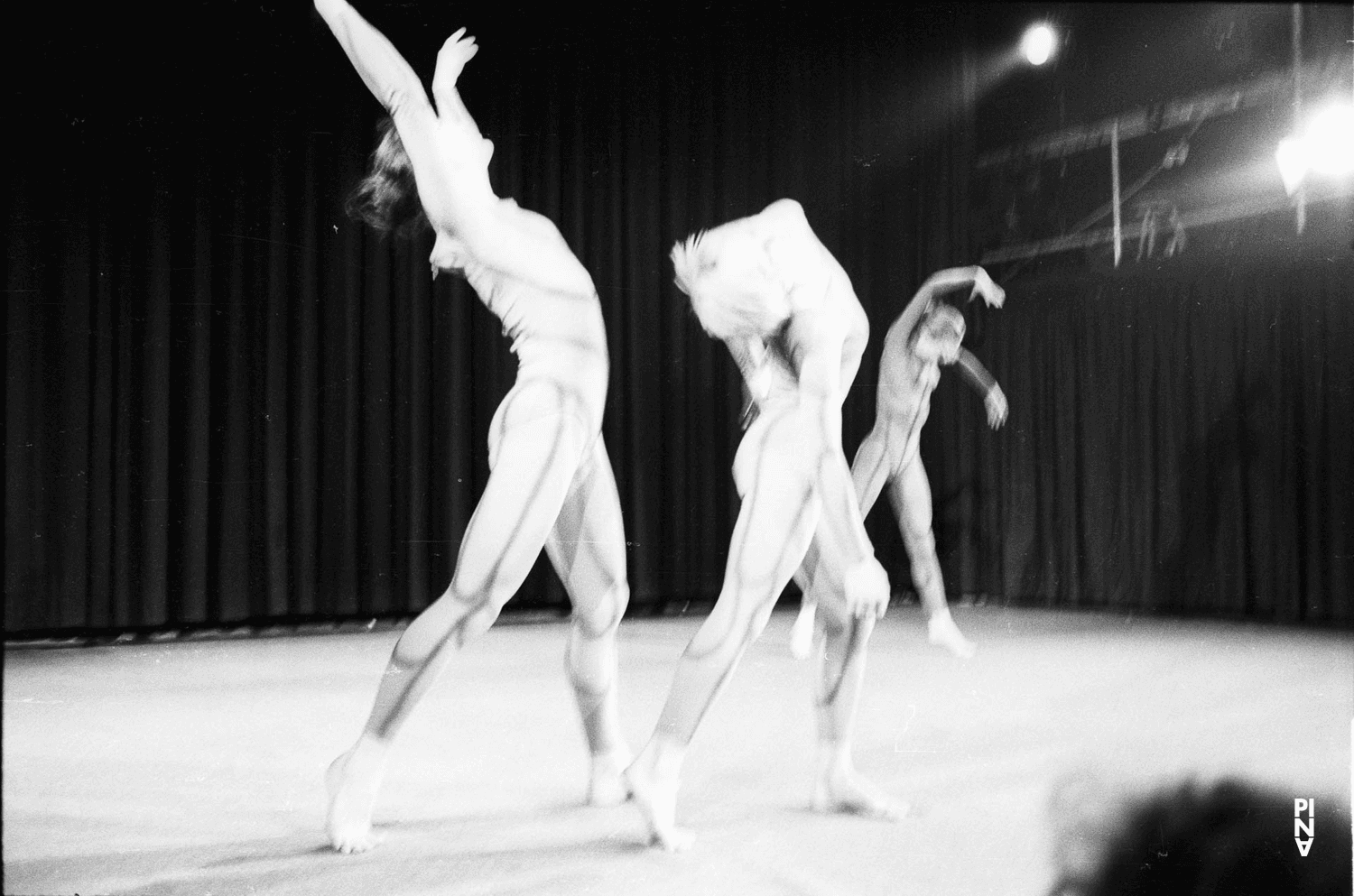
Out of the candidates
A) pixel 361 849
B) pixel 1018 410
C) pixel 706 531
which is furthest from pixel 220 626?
pixel 1018 410

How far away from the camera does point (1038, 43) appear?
11.6ft

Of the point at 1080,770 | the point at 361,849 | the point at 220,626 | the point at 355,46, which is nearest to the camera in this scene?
the point at 361,849

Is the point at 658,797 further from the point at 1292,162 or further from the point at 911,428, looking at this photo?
the point at 1292,162

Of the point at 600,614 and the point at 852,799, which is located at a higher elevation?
the point at 600,614

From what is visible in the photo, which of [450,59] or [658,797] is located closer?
[658,797]

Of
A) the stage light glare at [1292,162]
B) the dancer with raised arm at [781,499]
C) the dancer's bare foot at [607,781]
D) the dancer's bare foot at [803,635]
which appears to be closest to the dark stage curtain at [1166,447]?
the stage light glare at [1292,162]

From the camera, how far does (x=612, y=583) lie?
2139 mm

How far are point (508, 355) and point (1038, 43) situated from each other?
282 centimetres

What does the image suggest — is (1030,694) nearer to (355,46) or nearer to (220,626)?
(355,46)

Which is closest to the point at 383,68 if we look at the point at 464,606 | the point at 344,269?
the point at 464,606

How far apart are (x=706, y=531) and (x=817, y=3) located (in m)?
2.80

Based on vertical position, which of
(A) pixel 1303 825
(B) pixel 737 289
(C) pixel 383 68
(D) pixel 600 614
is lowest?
(A) pixel 1303 825

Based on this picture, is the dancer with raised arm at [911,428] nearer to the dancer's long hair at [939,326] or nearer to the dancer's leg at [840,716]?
the dancer's long hair at [939,326]

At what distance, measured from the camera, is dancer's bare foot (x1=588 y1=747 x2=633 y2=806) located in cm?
215
